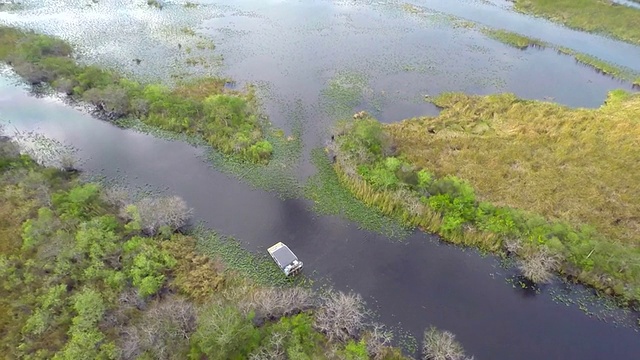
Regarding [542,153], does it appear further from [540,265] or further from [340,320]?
[340,320]

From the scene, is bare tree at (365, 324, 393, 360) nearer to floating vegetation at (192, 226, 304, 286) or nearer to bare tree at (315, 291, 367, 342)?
bare tree at (315, 291, 367, 342)

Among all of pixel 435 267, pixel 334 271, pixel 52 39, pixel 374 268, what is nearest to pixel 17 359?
pixel 334 271

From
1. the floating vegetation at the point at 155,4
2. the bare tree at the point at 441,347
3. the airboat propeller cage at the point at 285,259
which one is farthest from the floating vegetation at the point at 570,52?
the floating vegetation at the point at 155,4

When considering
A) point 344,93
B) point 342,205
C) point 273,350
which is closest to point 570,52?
point 344,93

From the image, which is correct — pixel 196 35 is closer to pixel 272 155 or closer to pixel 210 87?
pixel 210 87

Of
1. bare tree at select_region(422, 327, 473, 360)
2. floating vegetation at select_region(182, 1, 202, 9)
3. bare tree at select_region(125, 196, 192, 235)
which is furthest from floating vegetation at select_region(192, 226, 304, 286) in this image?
floating vegetation at select_region(182, 1, 202, 9)

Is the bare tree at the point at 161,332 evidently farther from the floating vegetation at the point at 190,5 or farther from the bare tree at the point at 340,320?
the floating vegetation at the point at 190,5

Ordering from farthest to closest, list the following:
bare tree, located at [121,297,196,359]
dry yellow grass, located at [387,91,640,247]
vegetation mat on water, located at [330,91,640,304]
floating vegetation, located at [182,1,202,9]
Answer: floating vegetation, located at [182,1,202,9] → dry yellow grass, located at [387,91,640,247] → vegetation mat on water, located at [330,91,640,304] → bare tree, located at [121,297,196,359]
